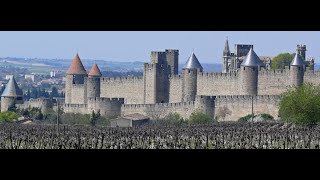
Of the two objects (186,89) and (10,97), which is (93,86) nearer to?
(10,97)

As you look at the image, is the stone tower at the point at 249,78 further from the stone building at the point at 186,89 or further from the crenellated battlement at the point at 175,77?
the crenellated battlement at the point at 175,77

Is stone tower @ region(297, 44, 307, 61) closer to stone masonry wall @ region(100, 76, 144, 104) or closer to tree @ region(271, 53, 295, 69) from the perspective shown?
tree @ region(271, 53, 295, 69)

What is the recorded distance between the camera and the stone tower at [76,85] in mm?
59000

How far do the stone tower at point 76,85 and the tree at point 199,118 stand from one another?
12238 millimetres

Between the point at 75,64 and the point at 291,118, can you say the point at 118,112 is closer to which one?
the point at 75,64

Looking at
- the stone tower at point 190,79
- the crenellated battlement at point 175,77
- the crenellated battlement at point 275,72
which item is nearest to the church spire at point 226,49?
the crenellated battlement at point 175,77

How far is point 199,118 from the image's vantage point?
148ft

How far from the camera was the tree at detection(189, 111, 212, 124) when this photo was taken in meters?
44.2

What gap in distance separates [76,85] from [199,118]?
1645cm

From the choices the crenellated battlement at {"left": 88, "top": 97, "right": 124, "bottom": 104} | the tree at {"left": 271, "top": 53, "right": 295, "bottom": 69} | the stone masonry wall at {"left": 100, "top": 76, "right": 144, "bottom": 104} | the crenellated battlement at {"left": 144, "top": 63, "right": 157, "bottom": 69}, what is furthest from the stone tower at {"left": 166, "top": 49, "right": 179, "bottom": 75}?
the tree at {"left": 271, "top": 53, "right": 295, "bottom": 69}

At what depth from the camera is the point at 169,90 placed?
54156 mm

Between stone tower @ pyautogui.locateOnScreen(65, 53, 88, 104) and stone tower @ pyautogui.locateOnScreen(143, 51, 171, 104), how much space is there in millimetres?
4252
